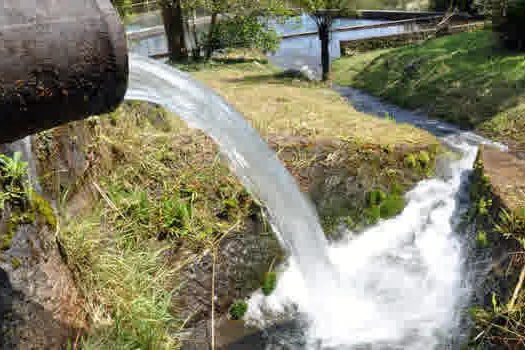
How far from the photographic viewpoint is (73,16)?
1.41 metres

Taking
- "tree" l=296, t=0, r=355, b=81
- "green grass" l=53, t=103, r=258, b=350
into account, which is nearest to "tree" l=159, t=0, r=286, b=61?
"tree" l=296, t=0, r=355, b=81

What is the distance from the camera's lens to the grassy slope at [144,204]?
120 inches

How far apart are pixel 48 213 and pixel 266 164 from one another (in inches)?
77.6

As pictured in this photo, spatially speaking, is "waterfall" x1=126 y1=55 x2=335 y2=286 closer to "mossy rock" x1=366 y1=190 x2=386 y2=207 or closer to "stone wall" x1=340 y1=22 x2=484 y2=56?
"mossy rock" x1=366 y1=190 x2=386 y2=207

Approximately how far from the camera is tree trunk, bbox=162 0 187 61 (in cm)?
1305

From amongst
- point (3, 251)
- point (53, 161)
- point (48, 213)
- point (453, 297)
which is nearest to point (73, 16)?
point (3, 251)

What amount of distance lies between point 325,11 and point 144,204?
1001cm

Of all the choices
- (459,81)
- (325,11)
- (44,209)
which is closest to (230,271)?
(44,209)

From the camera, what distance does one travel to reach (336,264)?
431 centimetres

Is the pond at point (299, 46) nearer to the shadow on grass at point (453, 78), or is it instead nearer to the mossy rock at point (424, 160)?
the shadow on grass at point (453, 78)

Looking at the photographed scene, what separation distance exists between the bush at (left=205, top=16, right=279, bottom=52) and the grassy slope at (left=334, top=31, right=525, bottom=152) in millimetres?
2847

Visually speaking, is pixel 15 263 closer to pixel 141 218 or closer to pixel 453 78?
pixel 141 218

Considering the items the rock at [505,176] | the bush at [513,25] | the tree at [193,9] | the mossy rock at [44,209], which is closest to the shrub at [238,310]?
the mossy rock at [44,209]

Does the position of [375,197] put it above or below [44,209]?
below
